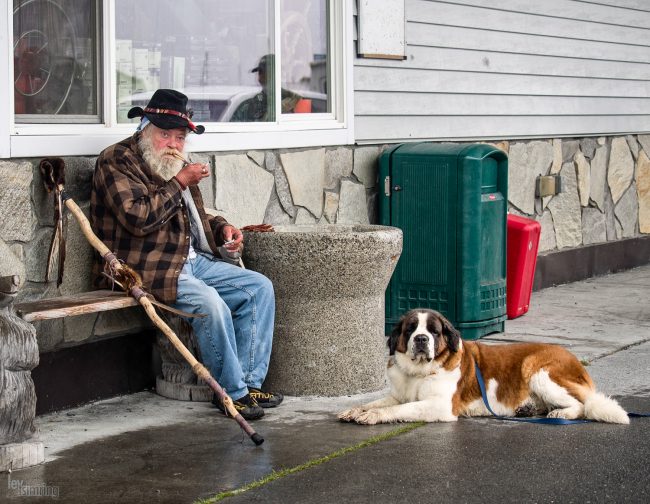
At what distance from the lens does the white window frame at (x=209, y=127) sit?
19.1ft

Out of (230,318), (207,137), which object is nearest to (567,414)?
(230,318)

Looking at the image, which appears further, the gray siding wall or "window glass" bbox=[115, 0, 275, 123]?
the gray siding wall

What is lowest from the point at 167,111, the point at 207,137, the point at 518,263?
the point at 518,263

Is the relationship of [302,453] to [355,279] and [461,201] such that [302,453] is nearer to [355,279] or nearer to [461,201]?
[355,279]

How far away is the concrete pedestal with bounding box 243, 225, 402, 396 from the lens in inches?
249

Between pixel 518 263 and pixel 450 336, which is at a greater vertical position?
pixel 518 263

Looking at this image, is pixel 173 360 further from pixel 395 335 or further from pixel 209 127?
pixel 209 127

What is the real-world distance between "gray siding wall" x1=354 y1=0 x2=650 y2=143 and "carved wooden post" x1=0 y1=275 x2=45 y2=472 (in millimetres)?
3698

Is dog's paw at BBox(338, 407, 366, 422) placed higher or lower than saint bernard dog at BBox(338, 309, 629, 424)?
lower

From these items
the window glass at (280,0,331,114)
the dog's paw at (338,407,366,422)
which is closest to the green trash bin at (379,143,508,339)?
the window glass at (280,0,331,114)

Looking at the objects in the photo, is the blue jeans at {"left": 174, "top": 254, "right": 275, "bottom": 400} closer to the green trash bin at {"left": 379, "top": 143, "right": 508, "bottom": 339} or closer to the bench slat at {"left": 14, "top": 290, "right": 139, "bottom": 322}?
the bench slat at {"left": 14, "top": 290, "right": 139, "bottom": 322}

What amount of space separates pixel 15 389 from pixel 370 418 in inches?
67.0

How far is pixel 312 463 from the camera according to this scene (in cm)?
515

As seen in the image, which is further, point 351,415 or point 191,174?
point 191,174
